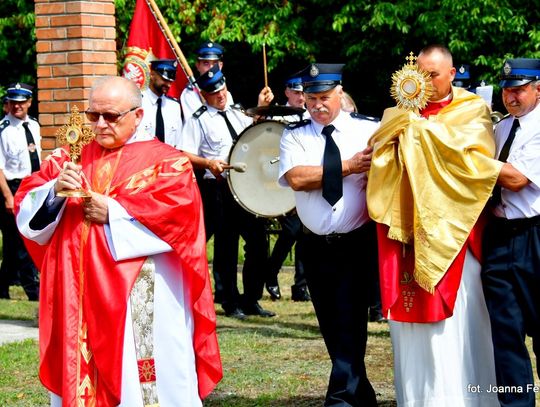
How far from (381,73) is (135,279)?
16.2 metres

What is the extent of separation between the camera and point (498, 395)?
661cm

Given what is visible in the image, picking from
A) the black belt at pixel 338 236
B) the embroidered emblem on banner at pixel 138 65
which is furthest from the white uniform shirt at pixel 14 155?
the black belt at pixel 338 236

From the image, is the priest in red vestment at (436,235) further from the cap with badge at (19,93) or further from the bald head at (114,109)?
the cap with badge at (19,93)

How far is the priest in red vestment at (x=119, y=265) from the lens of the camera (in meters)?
6.12

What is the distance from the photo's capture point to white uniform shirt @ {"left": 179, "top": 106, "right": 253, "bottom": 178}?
35.8 feet

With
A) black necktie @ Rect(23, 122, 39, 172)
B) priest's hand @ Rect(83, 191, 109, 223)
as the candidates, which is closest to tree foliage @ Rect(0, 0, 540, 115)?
black necktie @ Rect(23, 122, 39, 172)

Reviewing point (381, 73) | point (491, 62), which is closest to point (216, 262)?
point (491, 62)

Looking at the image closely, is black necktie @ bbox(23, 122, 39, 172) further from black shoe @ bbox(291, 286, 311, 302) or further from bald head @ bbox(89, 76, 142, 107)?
bald head @ bbox(89, 76, 142, 107)

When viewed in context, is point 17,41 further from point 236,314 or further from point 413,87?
point 413,87

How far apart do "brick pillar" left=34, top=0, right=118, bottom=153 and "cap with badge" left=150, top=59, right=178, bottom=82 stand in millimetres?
720

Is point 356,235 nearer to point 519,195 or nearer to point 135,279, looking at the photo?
A: point 519,195

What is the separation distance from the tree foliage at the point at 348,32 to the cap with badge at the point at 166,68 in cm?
890

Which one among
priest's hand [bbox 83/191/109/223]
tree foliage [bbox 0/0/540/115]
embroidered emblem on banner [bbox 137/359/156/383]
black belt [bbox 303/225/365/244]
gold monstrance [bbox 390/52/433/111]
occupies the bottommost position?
embroidered emblem on banner [bbox 137/359/156/383]

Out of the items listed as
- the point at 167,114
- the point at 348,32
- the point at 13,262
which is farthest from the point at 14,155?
the point at 348,32
